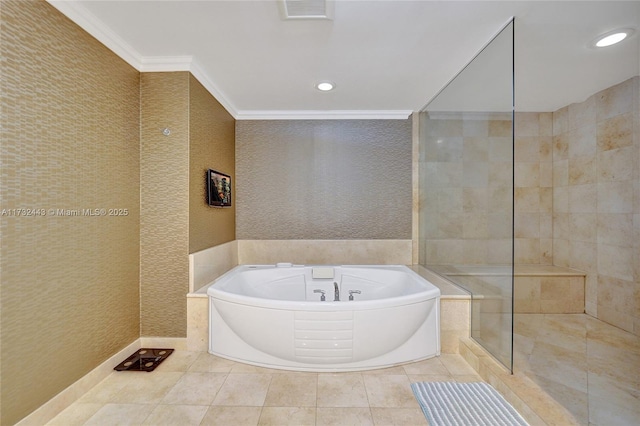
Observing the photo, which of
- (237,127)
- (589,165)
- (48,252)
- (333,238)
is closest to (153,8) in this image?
(48,252)

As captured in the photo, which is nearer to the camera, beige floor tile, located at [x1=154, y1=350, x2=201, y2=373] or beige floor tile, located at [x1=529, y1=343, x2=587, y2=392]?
beige floor tile, located at [x1=529, y1=343, x2=587, y2=392]

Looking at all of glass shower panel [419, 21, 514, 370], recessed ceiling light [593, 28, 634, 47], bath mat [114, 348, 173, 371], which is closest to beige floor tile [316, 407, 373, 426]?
glass shower panel [419, 21, 514, 370]

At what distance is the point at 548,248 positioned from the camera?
3.37m

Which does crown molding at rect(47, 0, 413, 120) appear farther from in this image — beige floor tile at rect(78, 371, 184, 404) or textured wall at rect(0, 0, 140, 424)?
beige floor tile at rect(78, 371, 184, 404)

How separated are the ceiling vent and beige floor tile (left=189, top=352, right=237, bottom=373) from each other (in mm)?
2335

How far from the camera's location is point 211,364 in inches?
80.3

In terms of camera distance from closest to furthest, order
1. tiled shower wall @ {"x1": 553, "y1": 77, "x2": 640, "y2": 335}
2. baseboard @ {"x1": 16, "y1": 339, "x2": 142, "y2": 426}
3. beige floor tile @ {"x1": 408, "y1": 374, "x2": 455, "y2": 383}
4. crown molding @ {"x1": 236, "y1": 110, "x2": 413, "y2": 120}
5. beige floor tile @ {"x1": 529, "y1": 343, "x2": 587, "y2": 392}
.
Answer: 1. baseboard @ {"x1": 16, "y1": 339, "x2": 142, "y2": 426}
2. beige floor tile @ {"x1": 529, "y1": 343, "x2": 587, "y2": 392}
3. beige floor tile @ {"x1": 408, "y1": 374, "x2": 455, "y2": 383}
4. tiled shower wall @ {"x1": 553, "y1": 77, "x2": 640, "y2": 335}
5. crown molding @ {"x1": 236, "y1": 110, "x2": 413, "y2": 120}

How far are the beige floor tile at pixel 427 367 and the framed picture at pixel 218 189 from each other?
6.87ft

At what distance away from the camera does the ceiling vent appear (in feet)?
4.91

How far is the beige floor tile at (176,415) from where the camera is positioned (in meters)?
1.48

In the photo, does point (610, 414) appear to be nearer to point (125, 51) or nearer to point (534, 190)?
point (534, 190)

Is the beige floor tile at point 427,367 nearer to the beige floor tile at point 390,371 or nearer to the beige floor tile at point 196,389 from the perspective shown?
the beige floor tile at point 390,371

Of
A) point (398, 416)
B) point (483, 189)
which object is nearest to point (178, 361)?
point (398, 416)

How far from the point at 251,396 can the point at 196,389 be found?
37 centimetres
